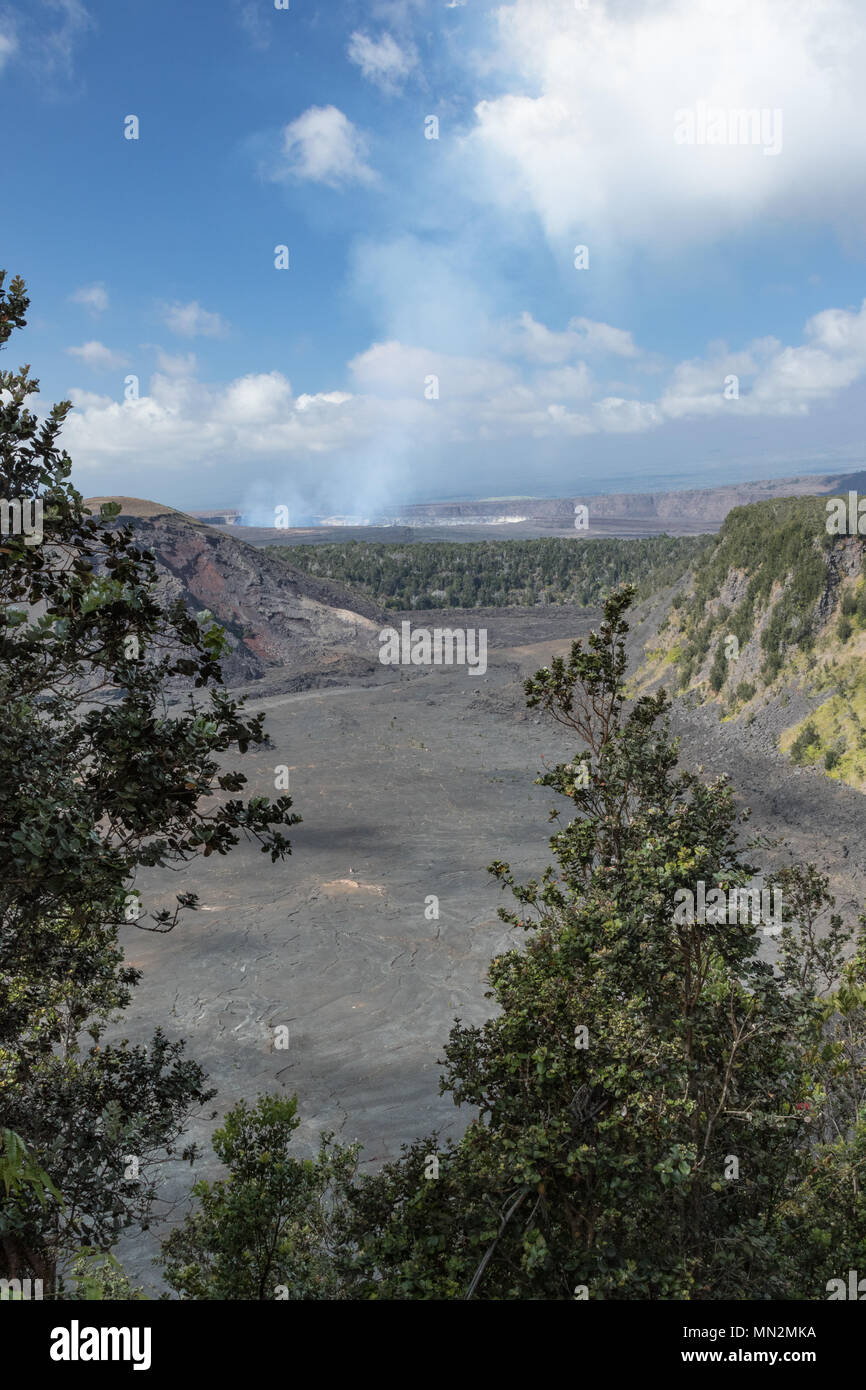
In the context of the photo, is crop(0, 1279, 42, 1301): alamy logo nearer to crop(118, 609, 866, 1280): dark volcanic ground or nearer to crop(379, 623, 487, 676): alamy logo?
crop(118, 609, 866, 1280): dark volcanic ground

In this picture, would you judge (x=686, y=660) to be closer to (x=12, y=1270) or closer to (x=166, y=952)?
(x=166, y=952)

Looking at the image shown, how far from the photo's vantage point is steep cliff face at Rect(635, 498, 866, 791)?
39.9 metres

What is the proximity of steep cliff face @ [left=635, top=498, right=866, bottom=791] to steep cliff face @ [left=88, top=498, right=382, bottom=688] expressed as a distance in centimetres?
3394

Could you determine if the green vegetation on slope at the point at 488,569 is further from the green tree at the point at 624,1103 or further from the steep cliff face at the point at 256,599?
the green tree at the point at 624,1103

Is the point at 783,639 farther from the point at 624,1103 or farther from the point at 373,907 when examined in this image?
the point at 624,1103

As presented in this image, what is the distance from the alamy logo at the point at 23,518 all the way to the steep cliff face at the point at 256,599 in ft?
240

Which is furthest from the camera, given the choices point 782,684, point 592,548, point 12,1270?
point 592,548

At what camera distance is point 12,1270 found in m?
7.23

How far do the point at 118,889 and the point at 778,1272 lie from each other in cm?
732

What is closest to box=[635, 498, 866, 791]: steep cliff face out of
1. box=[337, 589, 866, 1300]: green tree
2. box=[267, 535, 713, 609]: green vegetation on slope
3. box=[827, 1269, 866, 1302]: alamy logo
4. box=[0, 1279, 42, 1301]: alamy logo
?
box=[827, 1269, 866, 1302]: alamy logo

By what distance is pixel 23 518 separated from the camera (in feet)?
21.0

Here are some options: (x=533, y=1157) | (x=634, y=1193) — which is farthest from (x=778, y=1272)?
(x=533, y=1157)

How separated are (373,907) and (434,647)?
60939 mm

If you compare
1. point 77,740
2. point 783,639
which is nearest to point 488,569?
point 783,639
